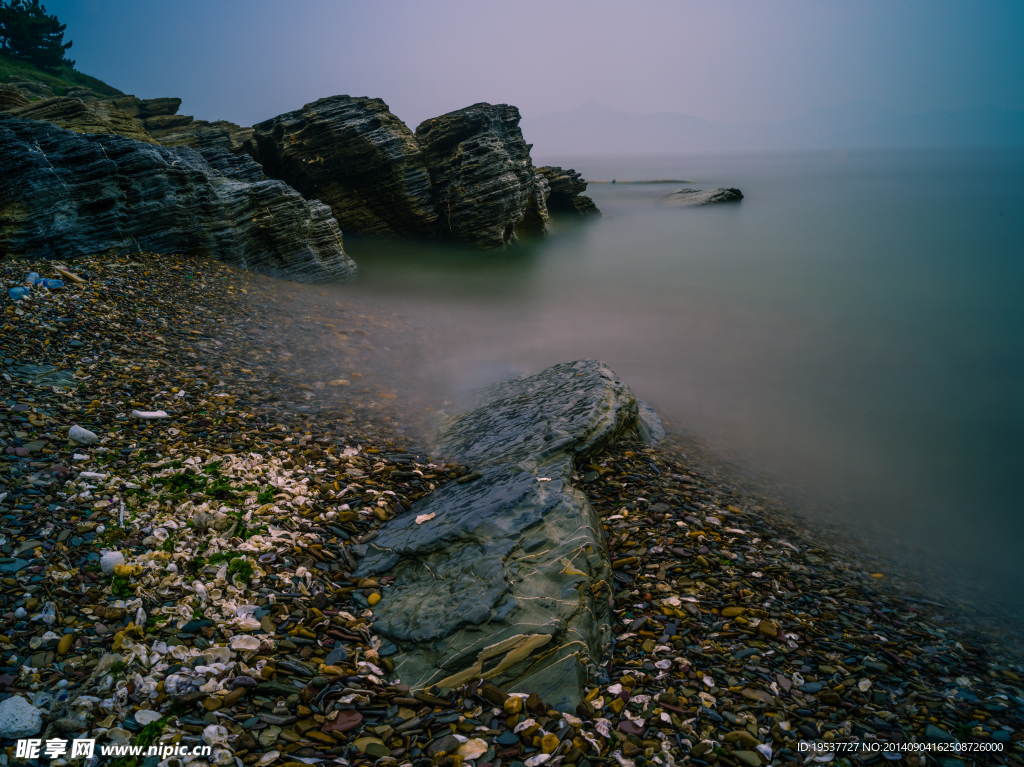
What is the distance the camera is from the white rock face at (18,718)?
276 cm

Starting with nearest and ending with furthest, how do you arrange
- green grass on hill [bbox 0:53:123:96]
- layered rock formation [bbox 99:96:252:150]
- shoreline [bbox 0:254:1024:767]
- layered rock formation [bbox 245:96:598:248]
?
shoreline [bbox 0:254:1024:767] < layered rock formation [bbox 99:96:252:150] < layered rock formation [bbox 245:96:598:248] < green grass on hill [bbox 0:53:123:96]

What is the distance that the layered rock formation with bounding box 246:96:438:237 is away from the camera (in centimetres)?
2039

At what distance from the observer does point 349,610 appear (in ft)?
13.7

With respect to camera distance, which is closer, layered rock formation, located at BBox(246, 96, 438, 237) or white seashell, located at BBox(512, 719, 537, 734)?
white seashell, located at BBox(512, 719, 537, 734)

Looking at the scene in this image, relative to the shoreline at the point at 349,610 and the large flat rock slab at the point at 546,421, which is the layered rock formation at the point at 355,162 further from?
the large flat rock slab at the point at 546,421

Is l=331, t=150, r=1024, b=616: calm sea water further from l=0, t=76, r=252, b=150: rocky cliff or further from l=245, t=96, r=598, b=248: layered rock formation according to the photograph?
l=0, t=76, r=252, b=150: rocky cliff

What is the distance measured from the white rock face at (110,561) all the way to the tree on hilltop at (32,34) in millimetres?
61847

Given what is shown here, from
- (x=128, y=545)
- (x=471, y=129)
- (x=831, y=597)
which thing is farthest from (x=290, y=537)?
(x=471, y=129)

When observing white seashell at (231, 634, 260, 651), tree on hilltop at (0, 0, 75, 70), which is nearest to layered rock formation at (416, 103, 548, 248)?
white seashell at (231, 634, 260, 651)

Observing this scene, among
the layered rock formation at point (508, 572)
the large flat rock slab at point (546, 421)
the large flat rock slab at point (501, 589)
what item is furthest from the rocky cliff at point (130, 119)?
the large flat rock slab at point (501, 589)

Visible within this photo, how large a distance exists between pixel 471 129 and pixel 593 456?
21.0m

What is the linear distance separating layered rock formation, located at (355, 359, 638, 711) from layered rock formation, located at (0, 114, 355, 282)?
10664 mm

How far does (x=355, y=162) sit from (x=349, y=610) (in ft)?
67.9

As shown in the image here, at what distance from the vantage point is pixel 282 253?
48.9ft
